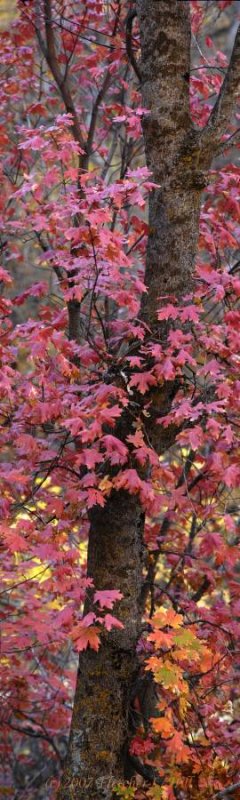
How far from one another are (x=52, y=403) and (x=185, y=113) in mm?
1815

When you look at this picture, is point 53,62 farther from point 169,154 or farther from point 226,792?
point 226,792

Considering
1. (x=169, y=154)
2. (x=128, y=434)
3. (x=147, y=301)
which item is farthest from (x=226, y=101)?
(x=128, y=434)

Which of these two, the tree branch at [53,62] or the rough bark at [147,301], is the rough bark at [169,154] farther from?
the tree branch at [53,62]

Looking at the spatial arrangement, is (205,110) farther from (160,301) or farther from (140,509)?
(140,509)

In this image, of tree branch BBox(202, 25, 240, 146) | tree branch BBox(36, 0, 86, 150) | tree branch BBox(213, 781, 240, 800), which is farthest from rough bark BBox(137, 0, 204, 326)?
tree branch BBox(213, 781, 240, 800)

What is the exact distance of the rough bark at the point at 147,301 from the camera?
13.3 feet

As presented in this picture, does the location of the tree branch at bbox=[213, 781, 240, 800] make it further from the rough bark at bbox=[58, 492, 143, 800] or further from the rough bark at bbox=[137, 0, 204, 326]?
the rough bark at bbox=[137, 0, 204, 326]

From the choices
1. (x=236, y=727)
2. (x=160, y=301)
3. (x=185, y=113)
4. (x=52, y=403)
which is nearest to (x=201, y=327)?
(x=160, y=301)

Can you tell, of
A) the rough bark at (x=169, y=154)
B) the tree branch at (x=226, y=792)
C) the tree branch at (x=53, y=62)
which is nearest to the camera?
the tree branch at (x=226, y=792)

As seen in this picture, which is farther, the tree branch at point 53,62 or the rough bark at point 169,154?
the tree branch at point 53,62

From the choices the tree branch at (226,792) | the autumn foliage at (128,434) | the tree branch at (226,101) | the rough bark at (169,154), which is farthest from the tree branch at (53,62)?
the tree branch at (226,792)

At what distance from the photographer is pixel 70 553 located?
3.97 metres

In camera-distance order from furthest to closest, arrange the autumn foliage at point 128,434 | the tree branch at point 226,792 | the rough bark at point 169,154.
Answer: the rough bark at point 169,154, the autumn foliage at point 128,434, the tree branch at point 226,792

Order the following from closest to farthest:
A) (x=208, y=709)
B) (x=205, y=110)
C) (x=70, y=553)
Result: (x=70, y=553) → (x=208, y=709) → (x=205, y=110)
